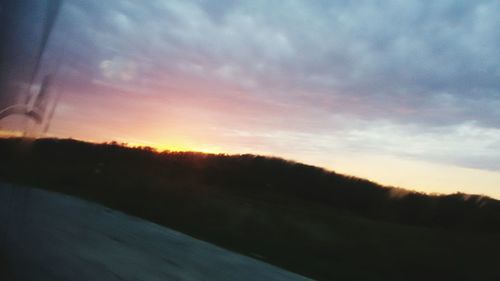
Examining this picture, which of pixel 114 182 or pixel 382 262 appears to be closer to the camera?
pixel 382 262

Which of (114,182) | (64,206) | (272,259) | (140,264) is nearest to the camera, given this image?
(140,264)

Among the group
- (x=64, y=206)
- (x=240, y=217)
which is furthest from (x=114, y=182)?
(x=64, y=206)

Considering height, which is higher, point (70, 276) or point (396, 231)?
point (396, 231)

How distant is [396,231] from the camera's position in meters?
31.3

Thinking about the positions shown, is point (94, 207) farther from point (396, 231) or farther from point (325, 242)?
point (396, 231)

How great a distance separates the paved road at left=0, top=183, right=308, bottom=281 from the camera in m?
8.17

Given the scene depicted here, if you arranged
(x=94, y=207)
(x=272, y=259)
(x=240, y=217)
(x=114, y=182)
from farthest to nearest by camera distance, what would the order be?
(x=114, y=182)
(x=240, y=217)
(x=94, y=207)
(x=272, y=259)

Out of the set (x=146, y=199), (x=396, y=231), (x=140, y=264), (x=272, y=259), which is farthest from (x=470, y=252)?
(x=140, y=264)

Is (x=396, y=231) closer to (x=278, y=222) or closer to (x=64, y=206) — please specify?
(x=278, y=222)

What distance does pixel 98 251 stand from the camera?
10914mm

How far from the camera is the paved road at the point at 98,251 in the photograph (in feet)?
26.8

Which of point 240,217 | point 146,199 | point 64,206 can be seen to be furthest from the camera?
point 146,199

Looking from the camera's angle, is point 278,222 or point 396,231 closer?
point 278,222

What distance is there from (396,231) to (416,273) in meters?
11.1
